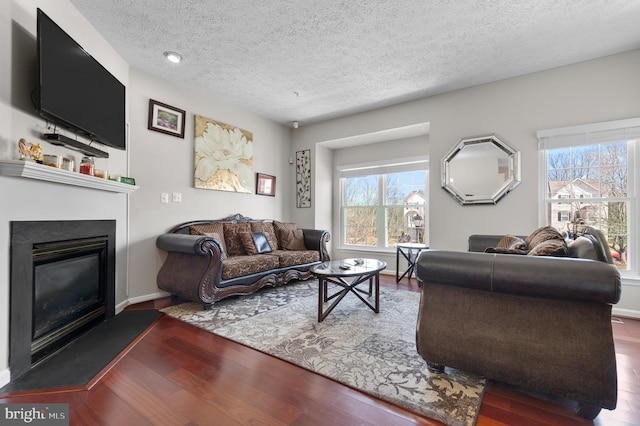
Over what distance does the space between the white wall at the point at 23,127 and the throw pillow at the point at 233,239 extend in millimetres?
1587

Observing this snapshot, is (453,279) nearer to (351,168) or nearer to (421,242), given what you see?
(421,242)

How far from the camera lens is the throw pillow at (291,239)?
14.3 feet

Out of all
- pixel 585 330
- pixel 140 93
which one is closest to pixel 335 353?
pixel 585 330

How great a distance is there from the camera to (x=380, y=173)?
504 cm

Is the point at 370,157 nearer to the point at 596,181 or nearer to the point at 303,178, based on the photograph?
the point at 303,178

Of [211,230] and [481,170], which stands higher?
[481,170]

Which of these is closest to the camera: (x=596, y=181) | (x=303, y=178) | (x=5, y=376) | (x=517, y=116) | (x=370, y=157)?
(x=5, y=376)

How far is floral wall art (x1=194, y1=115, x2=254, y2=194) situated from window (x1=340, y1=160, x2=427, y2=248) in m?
1.93

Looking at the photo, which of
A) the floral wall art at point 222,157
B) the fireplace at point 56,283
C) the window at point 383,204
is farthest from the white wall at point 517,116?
the fireplace at point 56,283

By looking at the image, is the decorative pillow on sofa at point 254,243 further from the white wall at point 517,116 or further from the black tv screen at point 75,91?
the white wall at point 517,116

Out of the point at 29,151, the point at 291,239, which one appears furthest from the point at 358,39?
the point at 291,239

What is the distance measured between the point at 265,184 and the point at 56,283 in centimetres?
308

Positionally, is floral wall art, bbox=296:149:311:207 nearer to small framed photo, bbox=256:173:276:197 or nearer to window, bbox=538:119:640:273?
small framed photo, bbox=256:173:276:197

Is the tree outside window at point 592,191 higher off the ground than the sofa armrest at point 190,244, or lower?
higher
